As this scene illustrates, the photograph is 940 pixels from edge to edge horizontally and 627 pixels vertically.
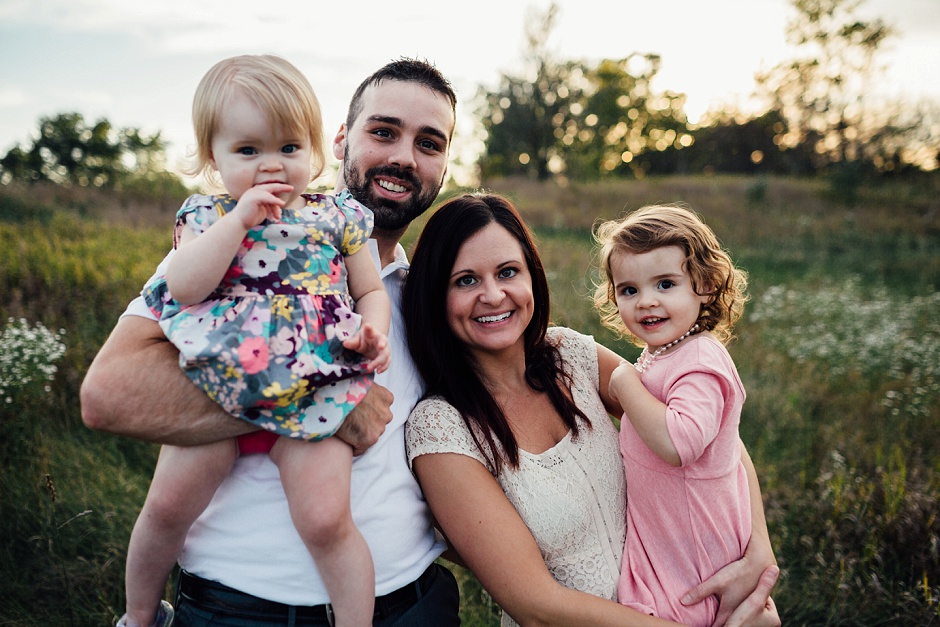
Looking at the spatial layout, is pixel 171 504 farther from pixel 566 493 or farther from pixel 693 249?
pixel 693 249

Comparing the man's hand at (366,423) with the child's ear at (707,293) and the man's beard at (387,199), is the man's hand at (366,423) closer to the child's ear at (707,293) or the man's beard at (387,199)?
the man's beard at (387,199)

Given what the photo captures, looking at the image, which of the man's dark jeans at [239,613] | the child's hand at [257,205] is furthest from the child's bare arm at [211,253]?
the man's dark jeans at [239,613]

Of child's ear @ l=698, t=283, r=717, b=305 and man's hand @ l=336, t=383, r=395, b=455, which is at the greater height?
child's ear @ l=698, t=283, r=717, b=305

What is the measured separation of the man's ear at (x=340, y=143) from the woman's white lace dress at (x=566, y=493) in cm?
129

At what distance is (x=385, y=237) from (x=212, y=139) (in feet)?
2.68

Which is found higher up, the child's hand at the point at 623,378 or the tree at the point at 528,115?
the tree at the point at 528,115

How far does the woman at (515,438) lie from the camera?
174 cm

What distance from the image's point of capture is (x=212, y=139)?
1621 mm

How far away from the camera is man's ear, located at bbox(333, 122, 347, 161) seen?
264 cm

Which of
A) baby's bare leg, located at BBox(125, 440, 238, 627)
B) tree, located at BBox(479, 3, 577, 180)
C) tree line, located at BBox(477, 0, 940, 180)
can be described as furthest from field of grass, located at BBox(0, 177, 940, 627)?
tree, located at BBox(479, 3, 577, 180)

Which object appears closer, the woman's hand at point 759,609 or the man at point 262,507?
the man at point 262,507

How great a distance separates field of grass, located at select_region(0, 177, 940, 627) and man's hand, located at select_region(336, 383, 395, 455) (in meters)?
1.55

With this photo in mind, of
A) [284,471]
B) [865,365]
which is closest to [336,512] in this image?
[284,471]

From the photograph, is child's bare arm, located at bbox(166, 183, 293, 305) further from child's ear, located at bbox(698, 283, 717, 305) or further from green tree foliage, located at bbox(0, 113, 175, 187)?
green tree foliage, located at bbox(0, 113, 175, 187)
